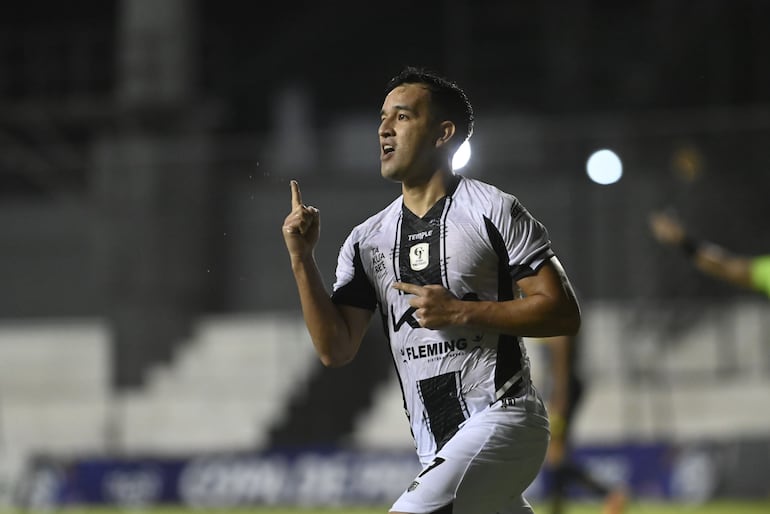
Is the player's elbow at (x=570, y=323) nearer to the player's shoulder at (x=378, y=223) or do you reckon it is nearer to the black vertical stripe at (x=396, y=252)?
the black vertical stripe at (x=396, y=252)

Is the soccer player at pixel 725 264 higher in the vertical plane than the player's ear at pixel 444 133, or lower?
lower

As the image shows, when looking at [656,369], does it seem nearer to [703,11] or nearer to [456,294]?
[703,11]

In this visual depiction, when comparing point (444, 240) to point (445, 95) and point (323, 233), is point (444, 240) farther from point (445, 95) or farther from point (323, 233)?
point (323, 233)

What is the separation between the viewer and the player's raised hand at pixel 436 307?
480cm

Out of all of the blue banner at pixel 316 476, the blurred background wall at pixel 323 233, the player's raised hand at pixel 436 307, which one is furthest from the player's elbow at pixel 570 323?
the blue banner at pixel 316 476

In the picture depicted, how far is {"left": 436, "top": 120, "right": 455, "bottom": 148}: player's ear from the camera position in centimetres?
535

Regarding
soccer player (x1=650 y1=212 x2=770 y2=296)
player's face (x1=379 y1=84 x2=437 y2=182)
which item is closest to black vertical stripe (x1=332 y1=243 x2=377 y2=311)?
player's face (x1=379 y1=84 x2=437 y2=182)

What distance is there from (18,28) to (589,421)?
20.4 m

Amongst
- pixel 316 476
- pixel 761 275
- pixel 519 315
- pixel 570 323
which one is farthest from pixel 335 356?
pixel 316 476

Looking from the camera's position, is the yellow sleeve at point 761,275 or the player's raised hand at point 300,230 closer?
the player's raised hand at point 300,230

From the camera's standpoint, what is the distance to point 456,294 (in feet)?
16.8

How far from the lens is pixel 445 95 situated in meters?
5.38

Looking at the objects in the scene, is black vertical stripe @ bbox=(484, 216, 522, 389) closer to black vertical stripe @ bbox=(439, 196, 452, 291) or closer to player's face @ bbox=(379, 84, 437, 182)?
black vertical stripe @ bbox=(439, 196, 452, 291)

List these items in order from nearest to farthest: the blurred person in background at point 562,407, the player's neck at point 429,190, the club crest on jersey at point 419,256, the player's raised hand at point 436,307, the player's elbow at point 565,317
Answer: the player's raised hand at point 436,307 → the player's elbow at point 565,317 → the club crest on jersey at point 419,256 → the player's neck at point 429,190 → the blurred person in background at point 562,407
